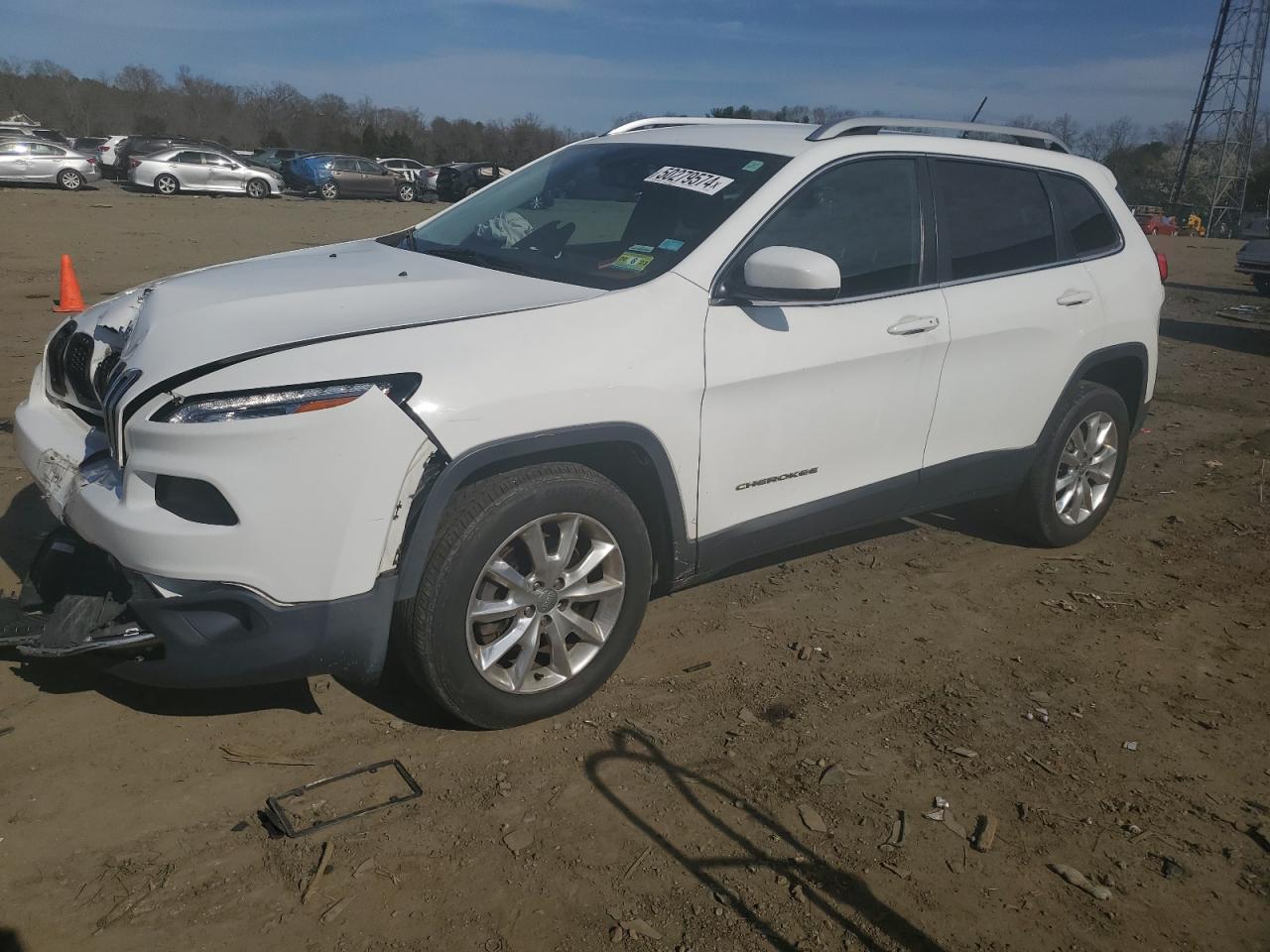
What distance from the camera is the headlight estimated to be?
285 centimetres

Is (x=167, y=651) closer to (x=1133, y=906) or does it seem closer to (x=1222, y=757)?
(x=1133, y=906)

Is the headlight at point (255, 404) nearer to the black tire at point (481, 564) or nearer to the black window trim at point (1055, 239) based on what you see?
the black tire at point (481, 564)

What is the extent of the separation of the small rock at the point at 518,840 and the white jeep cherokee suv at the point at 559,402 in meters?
0.46

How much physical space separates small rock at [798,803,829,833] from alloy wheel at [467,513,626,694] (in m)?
0.85

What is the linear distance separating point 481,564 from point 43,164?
28118mm

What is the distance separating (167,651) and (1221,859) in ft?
9.96

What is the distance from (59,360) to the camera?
3674 mm

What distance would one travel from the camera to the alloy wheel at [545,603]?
10.8ft

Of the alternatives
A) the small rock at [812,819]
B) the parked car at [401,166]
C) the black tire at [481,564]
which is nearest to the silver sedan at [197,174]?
the parked car at [401,166]

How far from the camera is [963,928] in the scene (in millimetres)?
2746

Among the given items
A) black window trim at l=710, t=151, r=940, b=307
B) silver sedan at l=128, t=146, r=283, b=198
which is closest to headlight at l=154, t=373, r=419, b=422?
black window trim at l=710, t=151, r=940, b=307

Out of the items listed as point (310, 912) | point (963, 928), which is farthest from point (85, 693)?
point (963, 928)

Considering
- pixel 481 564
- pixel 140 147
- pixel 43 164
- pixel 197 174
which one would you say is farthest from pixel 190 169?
pixel 481 564

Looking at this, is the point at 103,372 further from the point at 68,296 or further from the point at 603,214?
the point at 68,296
